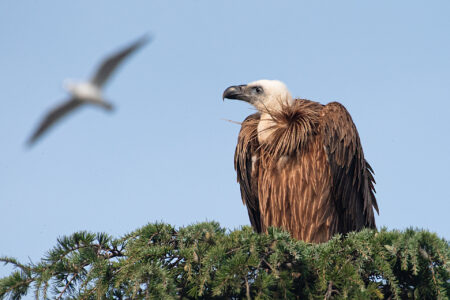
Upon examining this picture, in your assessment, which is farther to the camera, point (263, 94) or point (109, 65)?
point (263, 94)

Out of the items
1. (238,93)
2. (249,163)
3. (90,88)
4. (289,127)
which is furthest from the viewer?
(238,93)

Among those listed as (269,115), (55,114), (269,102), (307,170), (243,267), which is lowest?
(243,267)

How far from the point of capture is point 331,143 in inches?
254

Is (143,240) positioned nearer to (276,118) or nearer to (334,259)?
(334,259)

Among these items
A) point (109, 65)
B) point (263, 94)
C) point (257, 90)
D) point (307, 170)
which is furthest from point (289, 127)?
point (109, 65)

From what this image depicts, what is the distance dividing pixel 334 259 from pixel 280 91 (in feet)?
10.8

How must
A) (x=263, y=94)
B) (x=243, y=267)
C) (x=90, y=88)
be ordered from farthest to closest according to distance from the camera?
(x=263, y=94)
(x=90, y=88)
(x=243, y=267)

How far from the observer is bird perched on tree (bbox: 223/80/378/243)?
656 cm

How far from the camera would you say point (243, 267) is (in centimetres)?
398

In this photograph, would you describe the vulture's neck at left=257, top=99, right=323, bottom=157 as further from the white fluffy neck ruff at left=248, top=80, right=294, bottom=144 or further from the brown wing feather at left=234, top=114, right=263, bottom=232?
the brown wing feather at left=234, top=114, right=263, bottom=232

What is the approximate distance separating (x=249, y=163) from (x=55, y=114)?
264 centimetres

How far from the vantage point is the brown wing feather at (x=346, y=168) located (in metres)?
6.48

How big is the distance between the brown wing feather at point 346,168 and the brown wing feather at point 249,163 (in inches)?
34.2

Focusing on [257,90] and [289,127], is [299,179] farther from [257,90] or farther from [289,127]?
[257,90]
